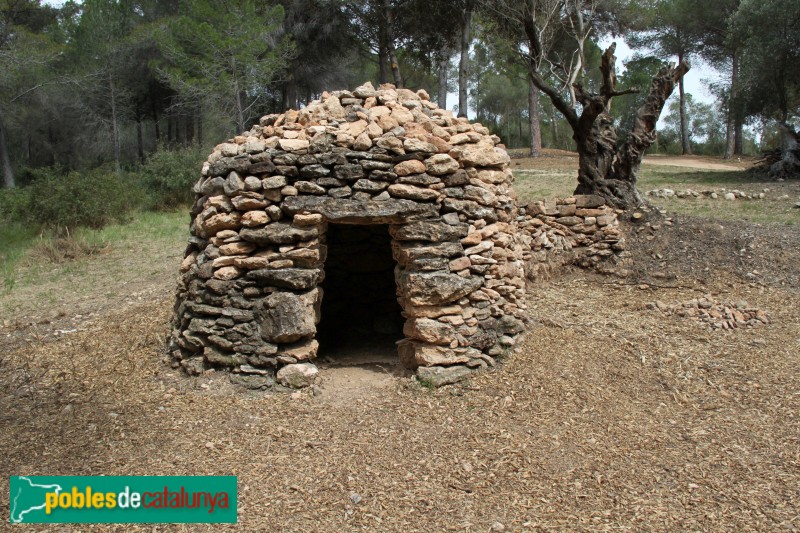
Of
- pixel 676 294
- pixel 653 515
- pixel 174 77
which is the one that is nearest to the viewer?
pixel 653 515

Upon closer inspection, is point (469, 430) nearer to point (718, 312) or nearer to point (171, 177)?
point (718, 312)

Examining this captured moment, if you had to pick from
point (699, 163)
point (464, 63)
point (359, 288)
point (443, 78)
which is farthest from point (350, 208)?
point (699, 163)

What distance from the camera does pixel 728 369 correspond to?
5.71 metres

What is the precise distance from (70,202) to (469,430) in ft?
34.0

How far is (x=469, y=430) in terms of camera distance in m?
4.65

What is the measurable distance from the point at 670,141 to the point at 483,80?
1212cm

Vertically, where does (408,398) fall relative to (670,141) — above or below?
below

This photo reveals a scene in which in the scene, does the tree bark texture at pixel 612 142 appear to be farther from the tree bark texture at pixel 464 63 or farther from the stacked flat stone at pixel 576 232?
the tree bark texture at pixel 464 63

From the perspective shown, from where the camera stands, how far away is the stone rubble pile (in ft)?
22.3

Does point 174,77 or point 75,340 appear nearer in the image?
point 75,340

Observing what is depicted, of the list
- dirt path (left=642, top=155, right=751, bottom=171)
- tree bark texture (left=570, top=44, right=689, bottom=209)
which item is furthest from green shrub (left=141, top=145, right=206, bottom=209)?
dirt path (left=642, top=155, right=751, bottom=171)

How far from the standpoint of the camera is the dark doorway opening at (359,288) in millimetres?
7469

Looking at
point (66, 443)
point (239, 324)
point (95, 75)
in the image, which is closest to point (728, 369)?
point (239, 324)

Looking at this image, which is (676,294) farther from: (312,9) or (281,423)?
(312,9)
